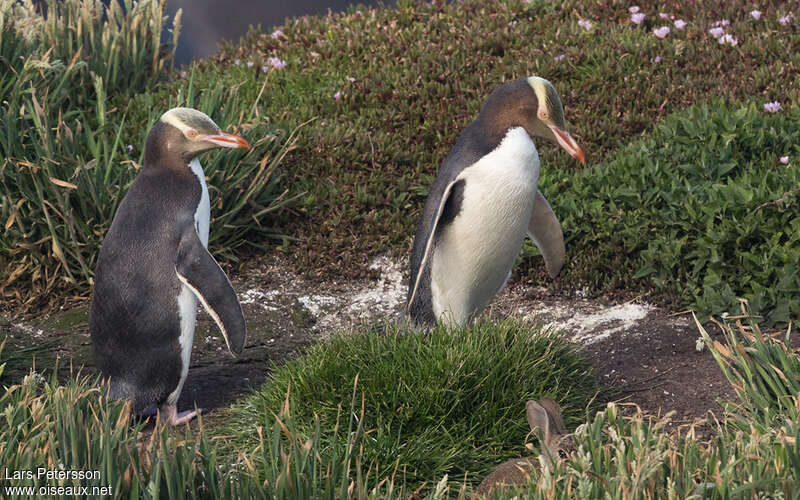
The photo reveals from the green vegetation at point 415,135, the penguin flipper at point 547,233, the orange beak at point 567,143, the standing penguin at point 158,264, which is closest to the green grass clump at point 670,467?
the orange beak at point 567,143

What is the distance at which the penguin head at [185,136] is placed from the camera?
4.98 metres

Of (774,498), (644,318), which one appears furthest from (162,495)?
(644,318)

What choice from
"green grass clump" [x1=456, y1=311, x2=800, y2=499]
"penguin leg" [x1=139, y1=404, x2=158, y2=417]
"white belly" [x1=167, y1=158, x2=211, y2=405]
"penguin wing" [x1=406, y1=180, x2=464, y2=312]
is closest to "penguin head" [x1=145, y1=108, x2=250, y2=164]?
"white belly" [x1=167, y1=158, x2=211, y2=405]

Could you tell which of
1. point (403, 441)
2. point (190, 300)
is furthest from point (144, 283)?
point (403, 441)

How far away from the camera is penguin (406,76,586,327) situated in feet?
17.0

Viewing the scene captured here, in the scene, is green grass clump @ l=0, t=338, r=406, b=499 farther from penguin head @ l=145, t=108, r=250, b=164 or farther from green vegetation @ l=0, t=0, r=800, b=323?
green vegetation @ l=0, t=0, r=800, b=323

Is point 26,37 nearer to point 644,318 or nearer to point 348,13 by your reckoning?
point 348,13

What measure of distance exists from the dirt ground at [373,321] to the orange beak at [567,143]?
1248 millimetres

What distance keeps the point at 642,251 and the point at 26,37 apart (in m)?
6.52

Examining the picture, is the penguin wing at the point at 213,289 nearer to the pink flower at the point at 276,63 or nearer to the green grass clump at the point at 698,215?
the green grass clump at the point at 698,215

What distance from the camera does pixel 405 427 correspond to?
14.3 feet

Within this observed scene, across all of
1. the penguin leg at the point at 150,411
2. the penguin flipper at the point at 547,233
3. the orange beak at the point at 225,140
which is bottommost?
the penguin leg at the point at 150,411

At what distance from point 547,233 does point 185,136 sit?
7.87 ft

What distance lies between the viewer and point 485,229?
17.3 feet
